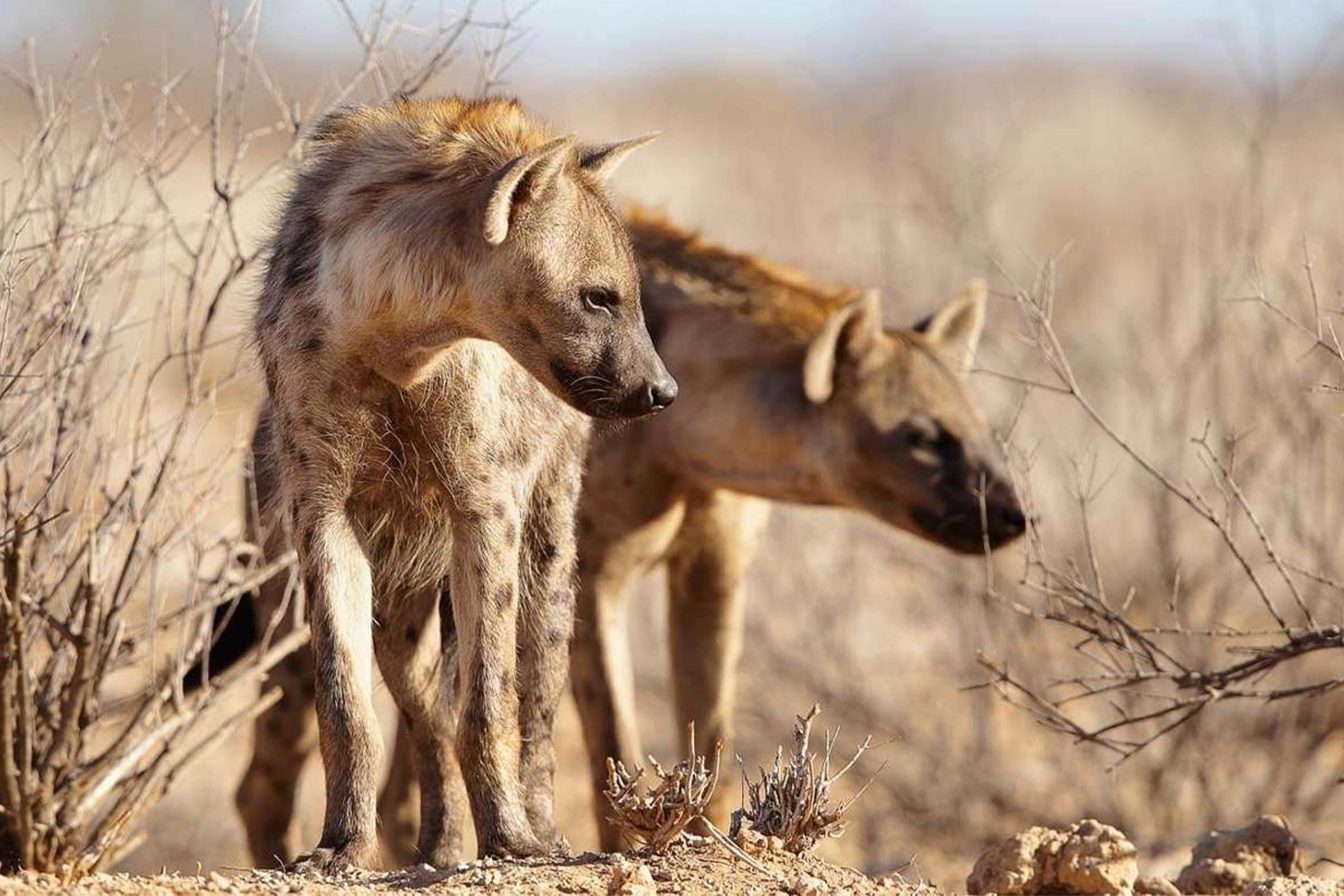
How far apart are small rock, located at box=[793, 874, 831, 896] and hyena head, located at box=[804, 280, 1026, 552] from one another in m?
2.88

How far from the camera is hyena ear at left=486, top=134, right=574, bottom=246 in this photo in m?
4.29

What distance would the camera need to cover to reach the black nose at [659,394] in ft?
14.5

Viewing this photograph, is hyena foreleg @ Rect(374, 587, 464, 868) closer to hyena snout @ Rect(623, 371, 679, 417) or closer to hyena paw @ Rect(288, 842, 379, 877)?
hyena paw @ Rect(288, 842, 379, 877)

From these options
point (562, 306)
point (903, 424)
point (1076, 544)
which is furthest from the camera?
point (1076, 544)

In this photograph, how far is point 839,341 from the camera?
711cm

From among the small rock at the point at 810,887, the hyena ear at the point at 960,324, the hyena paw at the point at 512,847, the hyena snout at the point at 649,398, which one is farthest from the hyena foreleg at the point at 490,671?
the hyena ear at the point at 960,324

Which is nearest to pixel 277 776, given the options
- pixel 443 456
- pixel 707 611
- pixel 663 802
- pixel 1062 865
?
pixel 707 611

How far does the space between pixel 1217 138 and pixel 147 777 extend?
15.8 meters

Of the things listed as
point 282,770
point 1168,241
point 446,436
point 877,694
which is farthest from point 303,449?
point 1168,241

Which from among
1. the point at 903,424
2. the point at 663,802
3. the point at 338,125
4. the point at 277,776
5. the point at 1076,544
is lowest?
the point at 277,776

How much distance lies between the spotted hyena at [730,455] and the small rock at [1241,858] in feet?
6.86

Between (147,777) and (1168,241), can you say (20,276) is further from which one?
(1168,241)

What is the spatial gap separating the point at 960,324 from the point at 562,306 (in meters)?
3.18

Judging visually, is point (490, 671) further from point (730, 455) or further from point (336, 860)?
point (730, 455)
